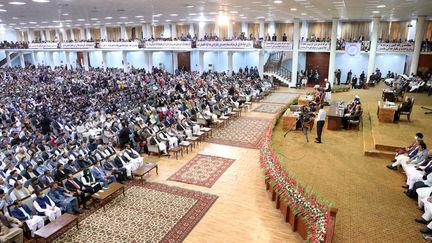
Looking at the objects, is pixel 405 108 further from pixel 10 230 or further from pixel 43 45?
pixel 43 45

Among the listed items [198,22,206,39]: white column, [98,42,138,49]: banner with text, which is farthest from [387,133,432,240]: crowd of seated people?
[198,22,206,39]: white column

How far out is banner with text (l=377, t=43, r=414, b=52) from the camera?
22434 mm

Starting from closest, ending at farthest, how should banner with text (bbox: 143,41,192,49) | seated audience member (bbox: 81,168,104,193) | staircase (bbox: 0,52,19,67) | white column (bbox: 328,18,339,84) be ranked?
seated audience member (bbox: 81,168,104,193) < white column (bbox: 328,18,339,84) < banner with text (bbox: 143,41,192,49) < staircase (bbox: 0,52,19,67)

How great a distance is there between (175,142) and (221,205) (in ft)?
15.4

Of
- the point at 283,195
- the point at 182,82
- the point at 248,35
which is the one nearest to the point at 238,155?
the point at 283,195

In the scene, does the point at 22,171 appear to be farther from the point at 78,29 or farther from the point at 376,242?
the point at 78,29

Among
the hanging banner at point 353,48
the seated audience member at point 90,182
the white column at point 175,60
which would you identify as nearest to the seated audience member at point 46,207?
the seated audience member at point 90,182

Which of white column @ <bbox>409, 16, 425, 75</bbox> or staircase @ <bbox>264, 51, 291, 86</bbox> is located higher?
white column @ <bbox>409, 16, 425, 75</bbox>

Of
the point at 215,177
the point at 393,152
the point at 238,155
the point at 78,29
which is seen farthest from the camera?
the point at 78,29

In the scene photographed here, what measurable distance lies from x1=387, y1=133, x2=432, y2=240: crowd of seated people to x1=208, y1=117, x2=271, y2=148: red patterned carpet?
19.0 ft

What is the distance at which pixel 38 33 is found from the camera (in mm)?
43812

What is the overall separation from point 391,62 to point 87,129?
86.6ft

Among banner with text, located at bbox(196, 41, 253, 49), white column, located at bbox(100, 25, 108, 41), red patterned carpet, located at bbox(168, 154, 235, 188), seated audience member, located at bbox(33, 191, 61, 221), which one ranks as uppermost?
white column, located at bbox(100, 25, 108, 41)

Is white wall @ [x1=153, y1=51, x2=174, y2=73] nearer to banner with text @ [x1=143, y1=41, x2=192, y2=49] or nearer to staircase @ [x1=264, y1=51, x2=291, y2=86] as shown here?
banner with text @ [x1=143, y1=41, x2=192, y2=49]
